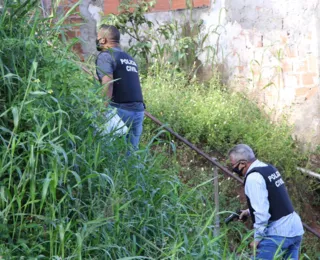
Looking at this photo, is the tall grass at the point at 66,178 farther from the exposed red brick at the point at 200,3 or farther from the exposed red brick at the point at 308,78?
the exposed red brick at the point at 200,3

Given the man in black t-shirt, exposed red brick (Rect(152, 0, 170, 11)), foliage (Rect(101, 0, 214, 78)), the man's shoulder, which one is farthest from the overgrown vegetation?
exposed red brick (Rect(152, 0, 170, 11))

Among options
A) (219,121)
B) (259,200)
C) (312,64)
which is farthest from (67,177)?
(312,64)

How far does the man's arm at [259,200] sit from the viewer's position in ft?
19.8

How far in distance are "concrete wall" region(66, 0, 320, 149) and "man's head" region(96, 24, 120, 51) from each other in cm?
293

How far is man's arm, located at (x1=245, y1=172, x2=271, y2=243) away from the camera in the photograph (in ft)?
19.8

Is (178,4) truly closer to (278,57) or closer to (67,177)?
(278,57)

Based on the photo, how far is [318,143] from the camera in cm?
885

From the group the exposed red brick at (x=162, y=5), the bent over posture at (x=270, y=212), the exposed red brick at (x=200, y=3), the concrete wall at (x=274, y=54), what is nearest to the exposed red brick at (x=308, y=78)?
the concrete wall at (x=274, y=54)

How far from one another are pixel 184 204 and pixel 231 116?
3.77 m

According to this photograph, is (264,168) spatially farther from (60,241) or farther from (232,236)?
(60,241)

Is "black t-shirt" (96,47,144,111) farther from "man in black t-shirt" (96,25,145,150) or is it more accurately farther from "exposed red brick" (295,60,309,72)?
"exposed red brick" (295,60,309,72)

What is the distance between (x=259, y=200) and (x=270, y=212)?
206mm

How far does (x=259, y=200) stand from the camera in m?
6.07

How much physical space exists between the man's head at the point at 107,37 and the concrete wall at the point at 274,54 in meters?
2.93
